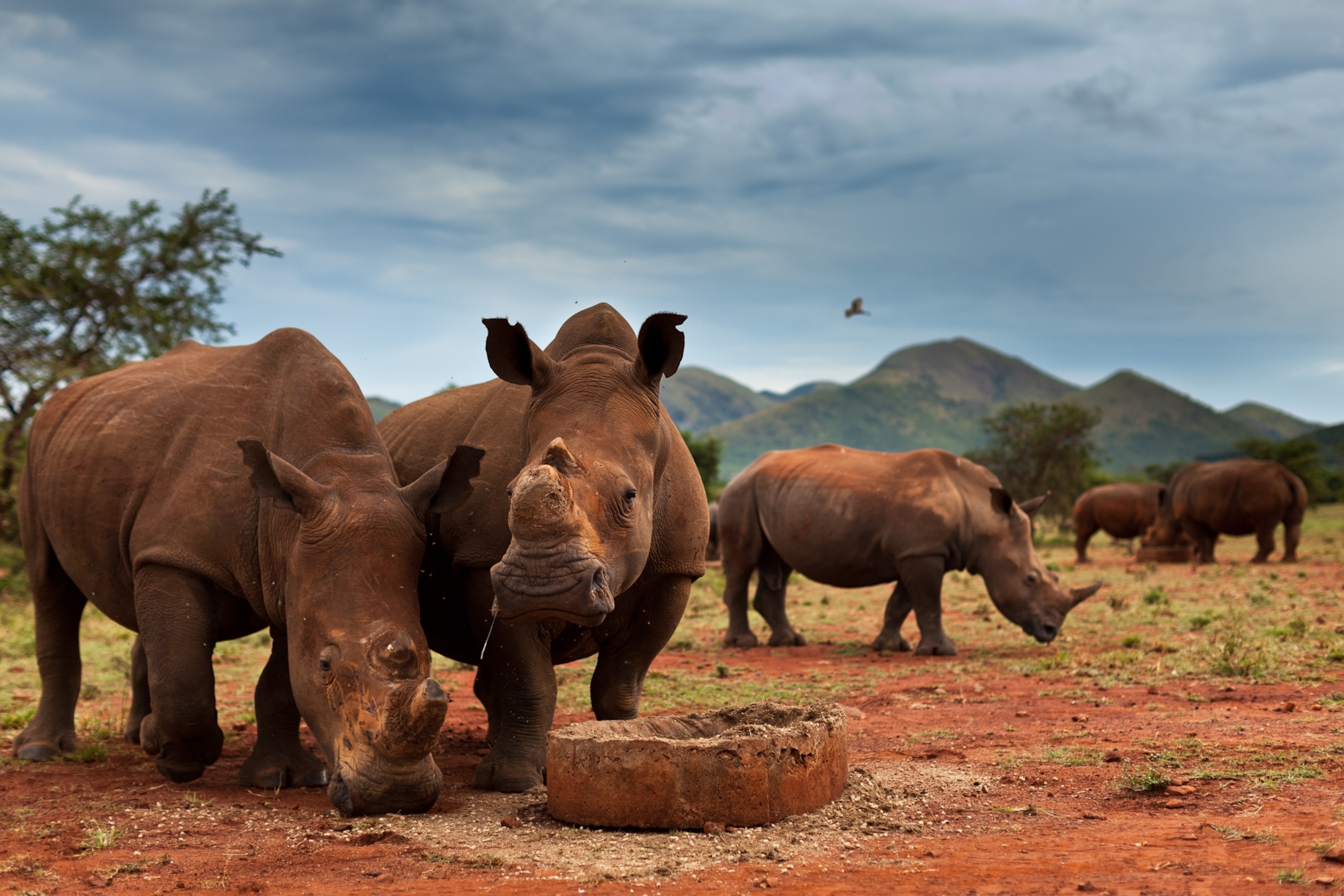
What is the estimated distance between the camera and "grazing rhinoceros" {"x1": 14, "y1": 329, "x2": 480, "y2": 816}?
551 cm

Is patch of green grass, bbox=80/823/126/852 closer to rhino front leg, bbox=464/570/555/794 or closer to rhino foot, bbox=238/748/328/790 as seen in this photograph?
rhino foot, bbox=238/748/328/790

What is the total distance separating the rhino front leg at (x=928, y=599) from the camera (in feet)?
41.1

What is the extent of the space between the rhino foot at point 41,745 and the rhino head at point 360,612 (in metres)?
2.63

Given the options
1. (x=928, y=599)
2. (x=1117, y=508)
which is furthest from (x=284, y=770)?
(x=1117, y=508)

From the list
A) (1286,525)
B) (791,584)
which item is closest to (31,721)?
(791,584)

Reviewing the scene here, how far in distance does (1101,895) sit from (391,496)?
3748 mm

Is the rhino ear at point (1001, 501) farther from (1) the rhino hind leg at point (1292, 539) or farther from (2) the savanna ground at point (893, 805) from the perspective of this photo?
(1) the rhino hind leg at point (1292, 539)

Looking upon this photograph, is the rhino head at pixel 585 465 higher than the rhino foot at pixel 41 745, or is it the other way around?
the rhino head at pixel 585 465

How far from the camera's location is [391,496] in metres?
6.12

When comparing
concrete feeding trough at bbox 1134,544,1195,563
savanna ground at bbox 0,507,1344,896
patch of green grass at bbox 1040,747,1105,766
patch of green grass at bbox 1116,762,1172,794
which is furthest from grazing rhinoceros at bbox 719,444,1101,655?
concrete feeding trough at bbox 1134,544,1195,563

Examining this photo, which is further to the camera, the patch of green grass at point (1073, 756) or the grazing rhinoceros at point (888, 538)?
the grazing rhinoceros at point (888, 538)

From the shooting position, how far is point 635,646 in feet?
22.1

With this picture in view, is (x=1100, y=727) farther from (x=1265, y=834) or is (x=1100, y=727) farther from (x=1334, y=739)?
(x=1265, y=834)

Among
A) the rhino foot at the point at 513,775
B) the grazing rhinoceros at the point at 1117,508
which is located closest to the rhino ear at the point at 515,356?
the rhino foot at the point at 513,775
